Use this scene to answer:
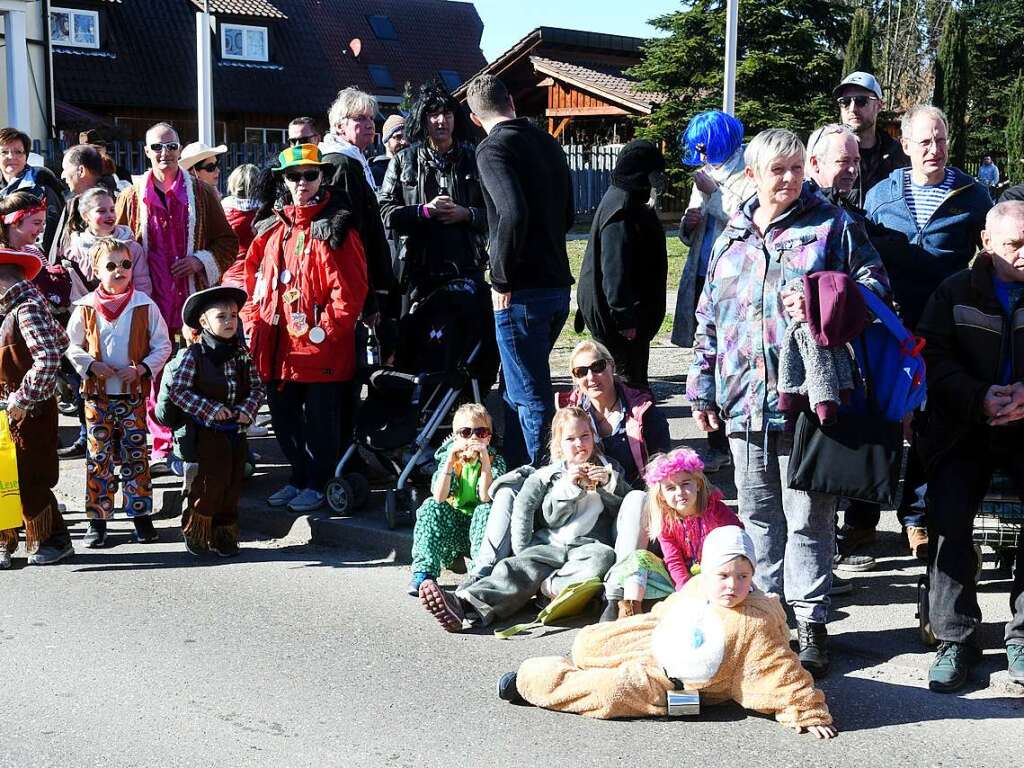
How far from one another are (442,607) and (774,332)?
1884 millimetres

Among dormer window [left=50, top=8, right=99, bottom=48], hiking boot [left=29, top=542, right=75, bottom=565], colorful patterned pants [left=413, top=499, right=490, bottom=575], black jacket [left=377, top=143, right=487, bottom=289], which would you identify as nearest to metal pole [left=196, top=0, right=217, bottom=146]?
black jacket [left=377, top=143, right=487, bottom=289]

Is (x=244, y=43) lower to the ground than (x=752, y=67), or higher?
higher

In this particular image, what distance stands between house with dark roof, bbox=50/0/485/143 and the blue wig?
27055 mm

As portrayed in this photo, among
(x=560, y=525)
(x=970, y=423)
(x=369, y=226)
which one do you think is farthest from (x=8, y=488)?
(x=970, y=423)

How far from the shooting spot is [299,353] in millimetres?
7457

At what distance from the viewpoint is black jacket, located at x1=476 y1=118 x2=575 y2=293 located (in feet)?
21.9

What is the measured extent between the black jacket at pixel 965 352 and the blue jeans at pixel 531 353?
86.8 inches

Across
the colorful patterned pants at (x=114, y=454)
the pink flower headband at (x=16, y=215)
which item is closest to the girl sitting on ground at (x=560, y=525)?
the colorful patterned pants at (x=114, y=454)

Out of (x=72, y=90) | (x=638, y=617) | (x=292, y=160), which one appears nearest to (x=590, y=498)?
(x=638, y=617)

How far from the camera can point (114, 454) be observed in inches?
289

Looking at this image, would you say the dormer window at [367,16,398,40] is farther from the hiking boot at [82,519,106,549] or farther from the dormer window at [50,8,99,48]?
the hiking boot at [82,519,106,549]

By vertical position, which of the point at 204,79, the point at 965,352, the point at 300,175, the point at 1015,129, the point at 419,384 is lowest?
the point at 419,384

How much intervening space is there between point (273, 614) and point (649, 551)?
175 centimetres

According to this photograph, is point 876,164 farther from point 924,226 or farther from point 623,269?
point 623,269
